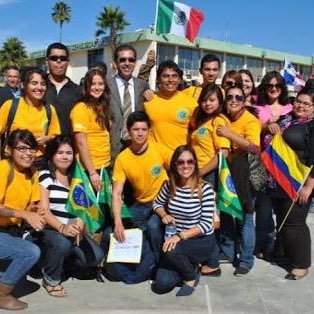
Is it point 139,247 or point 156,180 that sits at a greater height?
point 156,180

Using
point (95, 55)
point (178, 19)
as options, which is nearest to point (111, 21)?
point (95, 55)

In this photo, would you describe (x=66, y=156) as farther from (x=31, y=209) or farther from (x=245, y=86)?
(x=245, y=86)

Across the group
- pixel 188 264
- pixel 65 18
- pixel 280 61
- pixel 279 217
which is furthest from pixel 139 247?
pixel 65 18

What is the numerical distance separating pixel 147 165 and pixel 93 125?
71cm

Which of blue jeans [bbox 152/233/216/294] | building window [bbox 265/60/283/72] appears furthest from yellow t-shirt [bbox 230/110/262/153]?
building window [bbox 265/60/283/72]

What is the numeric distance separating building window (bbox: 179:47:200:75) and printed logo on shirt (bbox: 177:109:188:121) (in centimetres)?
4551

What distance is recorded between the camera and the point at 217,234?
5461 millimetres

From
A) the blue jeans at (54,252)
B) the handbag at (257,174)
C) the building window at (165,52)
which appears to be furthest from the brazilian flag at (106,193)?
the building window at (165,52)

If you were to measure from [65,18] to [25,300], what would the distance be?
6765 centimetres

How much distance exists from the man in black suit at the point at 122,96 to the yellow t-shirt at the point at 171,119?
0.27 m

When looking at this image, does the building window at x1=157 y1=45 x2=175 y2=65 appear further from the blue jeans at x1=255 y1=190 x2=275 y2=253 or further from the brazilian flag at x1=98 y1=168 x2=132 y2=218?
the brazilian flag at x1=98 y1=168 x2=132 y2=218

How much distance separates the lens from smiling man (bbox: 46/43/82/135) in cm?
532

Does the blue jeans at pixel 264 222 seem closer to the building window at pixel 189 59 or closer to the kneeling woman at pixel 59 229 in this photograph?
the kneeling woman at pixel 59 229

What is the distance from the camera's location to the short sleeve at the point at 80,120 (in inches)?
199
